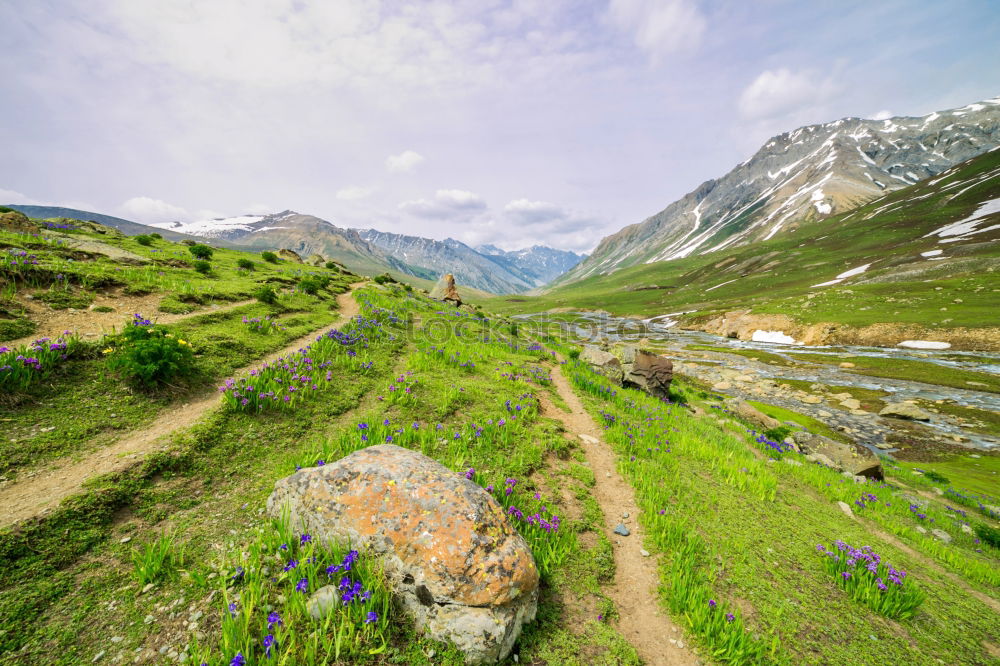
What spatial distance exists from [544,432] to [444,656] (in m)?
6.72

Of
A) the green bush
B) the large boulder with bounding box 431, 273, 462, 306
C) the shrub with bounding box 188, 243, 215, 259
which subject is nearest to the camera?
the green bush

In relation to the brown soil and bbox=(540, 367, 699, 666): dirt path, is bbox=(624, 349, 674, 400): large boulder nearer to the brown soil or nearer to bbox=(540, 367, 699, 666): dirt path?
bbox=(540, 367, 699, 666): dirt path

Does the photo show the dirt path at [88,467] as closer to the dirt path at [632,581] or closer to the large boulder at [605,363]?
the dirt path at [632,581]

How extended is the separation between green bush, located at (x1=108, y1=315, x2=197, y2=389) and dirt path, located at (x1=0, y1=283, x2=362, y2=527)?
91cm

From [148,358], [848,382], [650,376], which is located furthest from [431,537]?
[848,382]

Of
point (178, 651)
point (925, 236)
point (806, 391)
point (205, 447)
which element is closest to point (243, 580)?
point (178, 651)

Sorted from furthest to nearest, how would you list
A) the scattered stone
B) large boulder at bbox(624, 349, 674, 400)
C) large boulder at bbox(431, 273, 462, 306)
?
large boulder at bbox(431, 273, 462, 306) < large boulder at bbox(624, 349, 674, 400) < the scattered stone

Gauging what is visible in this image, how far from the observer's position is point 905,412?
96.9ft

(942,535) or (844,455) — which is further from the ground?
(942,535)

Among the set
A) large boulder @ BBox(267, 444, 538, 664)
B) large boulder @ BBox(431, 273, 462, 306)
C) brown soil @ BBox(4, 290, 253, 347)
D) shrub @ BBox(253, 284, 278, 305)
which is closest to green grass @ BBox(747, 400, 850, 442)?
large boulder @ BBox(267, 444, 538, 664)

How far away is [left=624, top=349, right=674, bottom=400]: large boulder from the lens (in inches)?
808

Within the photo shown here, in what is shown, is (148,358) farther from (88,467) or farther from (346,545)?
(346,545)

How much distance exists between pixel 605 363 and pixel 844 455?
12.5 m

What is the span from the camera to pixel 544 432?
1057 centimetres
